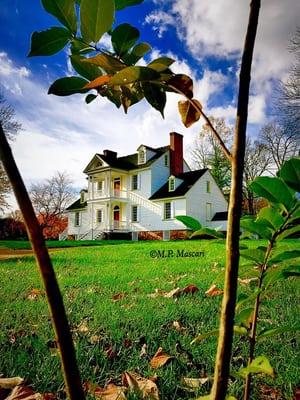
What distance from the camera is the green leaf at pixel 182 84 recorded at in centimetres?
55

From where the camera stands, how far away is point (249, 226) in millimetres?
577

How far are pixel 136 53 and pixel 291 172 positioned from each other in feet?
1.16

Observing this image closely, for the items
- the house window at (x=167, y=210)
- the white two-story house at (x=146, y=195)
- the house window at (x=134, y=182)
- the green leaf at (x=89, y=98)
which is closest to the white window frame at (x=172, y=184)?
the white two-story house at (x=146, y=195)

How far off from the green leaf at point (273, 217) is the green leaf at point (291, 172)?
0.10m

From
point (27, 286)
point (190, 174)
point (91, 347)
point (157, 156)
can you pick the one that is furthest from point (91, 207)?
point (91, 347)

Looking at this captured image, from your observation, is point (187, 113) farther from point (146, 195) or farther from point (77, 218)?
point (77, 218)

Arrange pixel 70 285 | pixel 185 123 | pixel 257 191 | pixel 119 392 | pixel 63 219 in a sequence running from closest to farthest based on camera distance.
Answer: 1. pixel 257 191
2. pixel 185 123
3. pixel 119 392
4. pixel 70 285
5. pixel 63 219

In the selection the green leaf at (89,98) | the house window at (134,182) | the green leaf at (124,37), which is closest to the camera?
the green leaf at (124,37)

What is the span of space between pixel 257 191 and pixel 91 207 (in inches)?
1014

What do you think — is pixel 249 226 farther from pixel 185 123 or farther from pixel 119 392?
pixel 119 392

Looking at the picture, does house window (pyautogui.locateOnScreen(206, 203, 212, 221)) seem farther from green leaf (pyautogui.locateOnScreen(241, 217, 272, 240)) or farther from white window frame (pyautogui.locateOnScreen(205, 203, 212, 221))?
green leaf (pyautogui.locateOnScreen(241, 217, 272, 240))

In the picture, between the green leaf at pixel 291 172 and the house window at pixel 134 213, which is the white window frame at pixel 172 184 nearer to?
the house window at pixel 134 213

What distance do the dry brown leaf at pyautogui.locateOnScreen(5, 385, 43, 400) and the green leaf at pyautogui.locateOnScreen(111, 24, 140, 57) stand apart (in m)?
1.14

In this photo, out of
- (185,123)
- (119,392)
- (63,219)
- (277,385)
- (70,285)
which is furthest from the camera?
(63,219)
